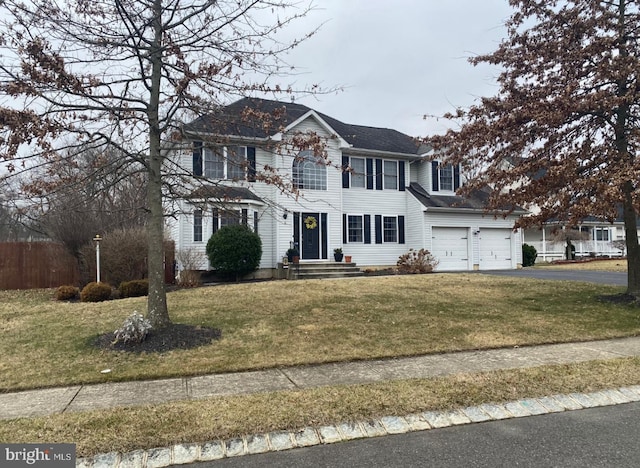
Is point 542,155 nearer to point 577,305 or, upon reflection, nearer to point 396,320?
point 577,305

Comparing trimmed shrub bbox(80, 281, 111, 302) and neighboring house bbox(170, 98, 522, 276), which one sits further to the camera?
neighboring house bbox(170, 98, 522, 276)

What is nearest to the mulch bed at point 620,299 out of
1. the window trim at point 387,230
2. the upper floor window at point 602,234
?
the window trim at point 387,230

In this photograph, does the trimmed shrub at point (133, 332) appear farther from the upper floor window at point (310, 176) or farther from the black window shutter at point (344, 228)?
the black window shutter at point (344, 228)

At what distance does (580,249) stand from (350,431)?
3695 centimetres

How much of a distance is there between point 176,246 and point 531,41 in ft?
44.8

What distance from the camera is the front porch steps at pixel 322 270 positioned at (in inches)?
704

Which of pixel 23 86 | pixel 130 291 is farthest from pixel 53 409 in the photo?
pixel 130 291

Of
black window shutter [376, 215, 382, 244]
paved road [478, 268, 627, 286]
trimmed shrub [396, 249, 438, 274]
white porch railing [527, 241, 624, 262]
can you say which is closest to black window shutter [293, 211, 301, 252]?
black window shutter [376, 215, 382, 244]

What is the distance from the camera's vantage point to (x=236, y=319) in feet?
30.5

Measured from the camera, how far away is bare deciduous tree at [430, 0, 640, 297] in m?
9.98

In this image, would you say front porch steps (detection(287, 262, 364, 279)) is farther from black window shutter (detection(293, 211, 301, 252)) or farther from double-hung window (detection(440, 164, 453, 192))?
double-hung window (detection(440, 164, 453, 192))

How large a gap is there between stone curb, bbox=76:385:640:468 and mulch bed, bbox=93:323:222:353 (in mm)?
3466

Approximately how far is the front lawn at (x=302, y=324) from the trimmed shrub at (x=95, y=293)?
714 millimetres

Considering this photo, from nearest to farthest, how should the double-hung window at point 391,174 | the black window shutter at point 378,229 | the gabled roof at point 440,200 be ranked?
the gabled roof at point 440,200 < the black window shutter at point 378,229 < the double-hung window at point 391,174
